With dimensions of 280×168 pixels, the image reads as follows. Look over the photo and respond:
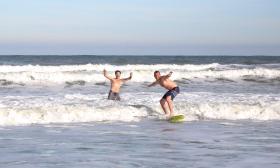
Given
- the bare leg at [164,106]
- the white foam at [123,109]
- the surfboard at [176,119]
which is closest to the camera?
the surfboard at [176,119]

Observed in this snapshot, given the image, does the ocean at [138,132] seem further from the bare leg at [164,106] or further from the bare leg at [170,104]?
the bare leg at [170,104]

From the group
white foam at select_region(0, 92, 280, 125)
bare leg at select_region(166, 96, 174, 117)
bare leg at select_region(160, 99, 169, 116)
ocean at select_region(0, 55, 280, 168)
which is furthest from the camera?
bare leg at select_region(160, 99, 169, 116)

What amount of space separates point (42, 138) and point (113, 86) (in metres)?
6.96

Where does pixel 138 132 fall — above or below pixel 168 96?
below

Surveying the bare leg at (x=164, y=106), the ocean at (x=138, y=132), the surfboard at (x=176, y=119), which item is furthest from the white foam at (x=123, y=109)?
the surfboard at (x=176, y=119)

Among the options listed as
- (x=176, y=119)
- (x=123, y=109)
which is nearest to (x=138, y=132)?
(x=176, y=119)

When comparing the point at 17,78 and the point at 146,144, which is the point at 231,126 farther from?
the point at 17,78

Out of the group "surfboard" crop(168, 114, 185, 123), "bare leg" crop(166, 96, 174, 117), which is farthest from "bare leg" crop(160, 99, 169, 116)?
"surfboard" crop(168, 114, 185, 123)

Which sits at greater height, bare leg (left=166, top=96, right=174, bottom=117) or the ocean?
bare leg (left=166, top=96, right=174, bottom=117)

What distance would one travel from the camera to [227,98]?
1717cm

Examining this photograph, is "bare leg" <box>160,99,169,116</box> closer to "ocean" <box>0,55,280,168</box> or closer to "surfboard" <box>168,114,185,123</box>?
"ocean" <box>0,55,280,168</box>

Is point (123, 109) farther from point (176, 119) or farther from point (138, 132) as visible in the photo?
point (138, 132)

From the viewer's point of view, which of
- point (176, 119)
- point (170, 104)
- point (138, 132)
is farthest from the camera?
point (170, 104)

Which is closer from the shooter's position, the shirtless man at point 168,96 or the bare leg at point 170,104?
the bare leg at point 170,104
